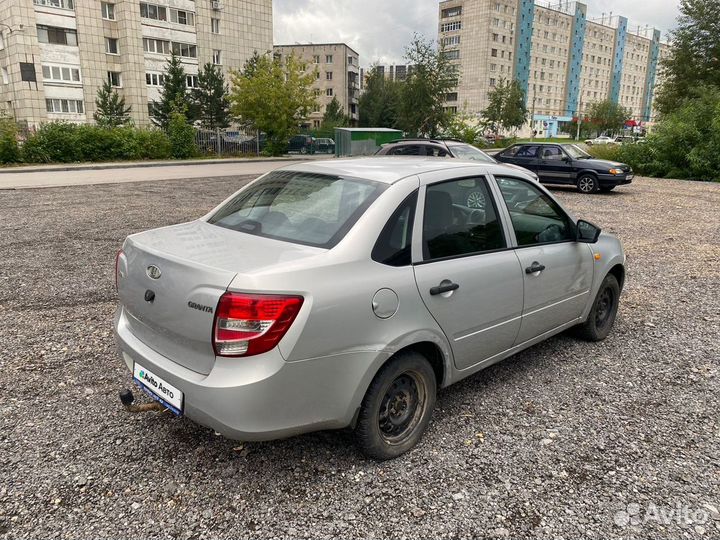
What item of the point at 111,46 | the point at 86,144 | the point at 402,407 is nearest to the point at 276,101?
the point at 86,144

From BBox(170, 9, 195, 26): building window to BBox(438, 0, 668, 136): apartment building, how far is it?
40246mm

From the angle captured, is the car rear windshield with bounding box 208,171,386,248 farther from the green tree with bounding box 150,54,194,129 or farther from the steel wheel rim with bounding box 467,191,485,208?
the green tree with bounding box 150,54,194,129

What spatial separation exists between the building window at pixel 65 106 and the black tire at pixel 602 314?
53.6 metres

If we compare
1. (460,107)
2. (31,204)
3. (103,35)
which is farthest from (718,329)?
(460,107)

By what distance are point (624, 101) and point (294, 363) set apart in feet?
467

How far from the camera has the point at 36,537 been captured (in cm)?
236

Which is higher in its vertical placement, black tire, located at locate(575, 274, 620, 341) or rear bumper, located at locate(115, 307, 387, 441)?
rear bumper, located at locate(115, 307, 387, 441)

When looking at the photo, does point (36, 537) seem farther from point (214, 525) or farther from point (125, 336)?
point (125, 336)

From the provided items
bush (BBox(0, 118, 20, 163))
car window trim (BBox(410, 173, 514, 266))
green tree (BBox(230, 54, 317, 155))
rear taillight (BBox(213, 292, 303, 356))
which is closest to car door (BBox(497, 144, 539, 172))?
car window trim (BBox(410, 173, 514, 266))

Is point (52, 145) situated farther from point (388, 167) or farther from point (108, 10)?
point (108, 10)

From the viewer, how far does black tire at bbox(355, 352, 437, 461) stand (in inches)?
107

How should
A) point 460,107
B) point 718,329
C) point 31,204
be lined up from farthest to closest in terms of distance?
point 460,107 → point 31,204 → point 718,329

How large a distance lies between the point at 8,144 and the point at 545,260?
96.1 feet

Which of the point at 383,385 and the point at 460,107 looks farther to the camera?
the point at 460,107
